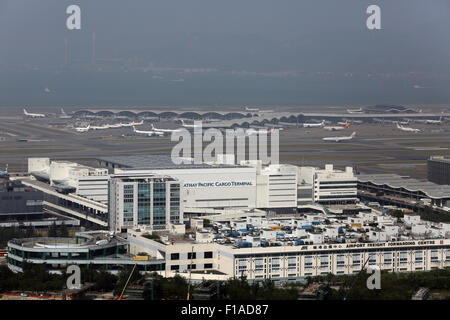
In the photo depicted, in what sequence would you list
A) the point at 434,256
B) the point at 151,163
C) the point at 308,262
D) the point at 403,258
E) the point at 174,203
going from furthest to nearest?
the point at 151,163
the point at 174,203
the point at 434,256
the point at 403,258
the point at 308,262

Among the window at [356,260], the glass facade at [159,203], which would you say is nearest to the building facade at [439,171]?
the glass facade at [159,203]

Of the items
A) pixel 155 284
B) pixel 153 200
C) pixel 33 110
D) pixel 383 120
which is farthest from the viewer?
pixel 33 110

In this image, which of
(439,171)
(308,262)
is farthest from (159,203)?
(439,171)

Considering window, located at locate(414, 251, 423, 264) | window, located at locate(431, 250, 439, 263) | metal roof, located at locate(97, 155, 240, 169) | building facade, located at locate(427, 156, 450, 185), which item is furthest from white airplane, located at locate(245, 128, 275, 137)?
window, located at locate(414, 251, 423, 264)

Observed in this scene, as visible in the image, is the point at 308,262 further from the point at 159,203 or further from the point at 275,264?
the point at 159,203

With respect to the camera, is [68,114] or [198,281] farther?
[68,114]

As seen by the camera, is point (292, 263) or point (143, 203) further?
point (143, 203)
